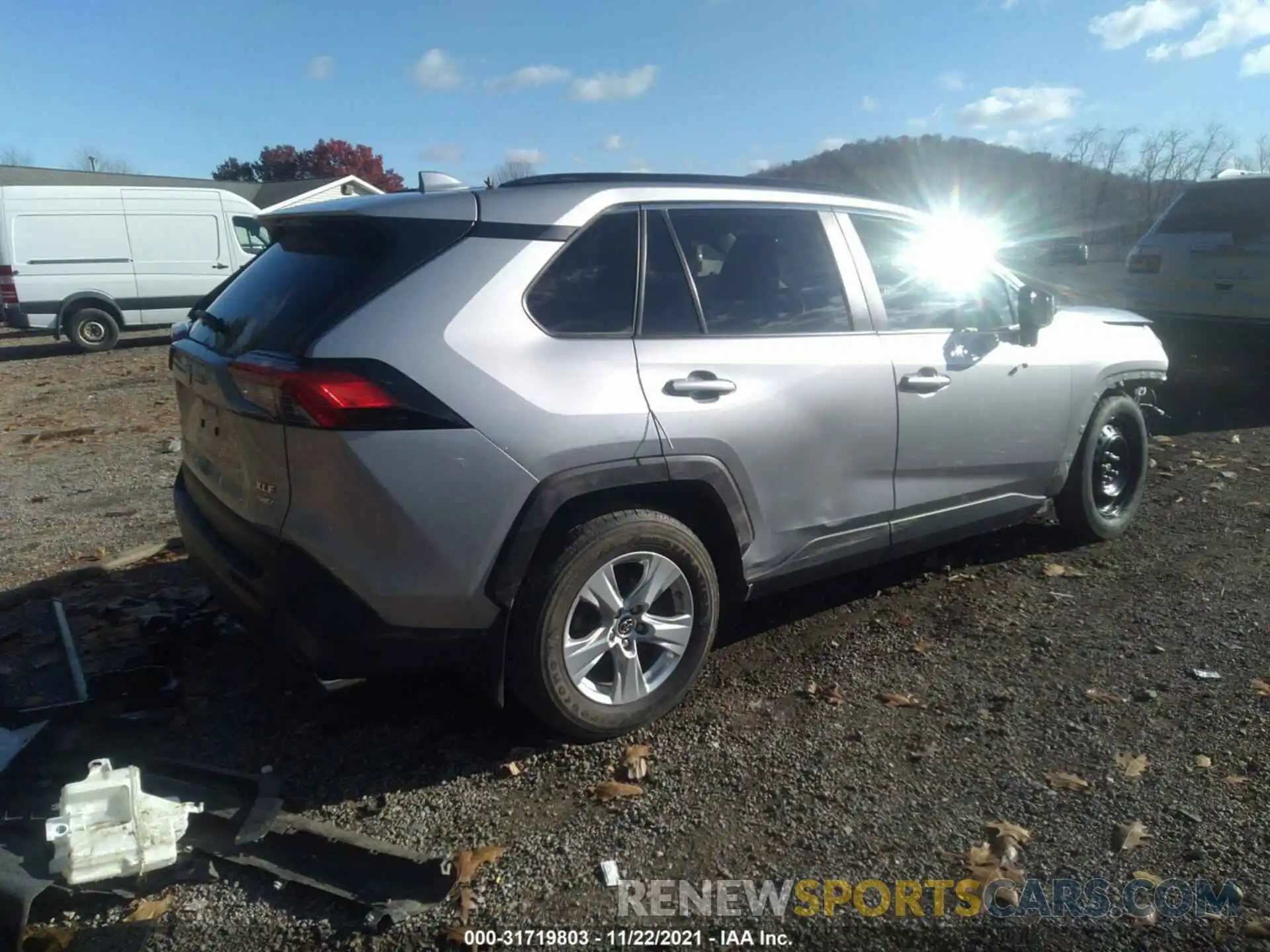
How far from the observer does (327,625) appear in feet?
9.51

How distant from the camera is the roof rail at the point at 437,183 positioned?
3.56 m

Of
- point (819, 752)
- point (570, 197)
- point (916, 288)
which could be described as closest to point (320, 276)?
point (570, 197)

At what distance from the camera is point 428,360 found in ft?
9.45

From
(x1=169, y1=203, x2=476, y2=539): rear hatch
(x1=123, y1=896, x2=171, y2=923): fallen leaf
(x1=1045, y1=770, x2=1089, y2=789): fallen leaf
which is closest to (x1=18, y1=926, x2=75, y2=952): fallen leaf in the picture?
(x1=123, y1=896, x2=171, y2=923): fallen leaf

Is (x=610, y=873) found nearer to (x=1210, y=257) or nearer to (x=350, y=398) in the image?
(x=350, y=398)

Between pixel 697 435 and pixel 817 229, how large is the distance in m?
1.21

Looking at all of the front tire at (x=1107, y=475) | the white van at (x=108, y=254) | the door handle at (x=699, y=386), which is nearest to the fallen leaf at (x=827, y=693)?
the door handle at (x=699, y=386)

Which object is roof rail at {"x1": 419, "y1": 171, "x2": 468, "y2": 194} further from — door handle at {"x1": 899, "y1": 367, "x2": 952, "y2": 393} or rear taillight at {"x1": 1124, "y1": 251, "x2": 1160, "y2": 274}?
rear taillight at {"x1": 1124, "y1": 251, "x2": 1160, "y2": 274}

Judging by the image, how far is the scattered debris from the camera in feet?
8.92

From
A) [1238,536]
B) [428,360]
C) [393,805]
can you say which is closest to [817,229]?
[428,360]

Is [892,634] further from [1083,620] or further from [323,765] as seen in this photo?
[323,765]

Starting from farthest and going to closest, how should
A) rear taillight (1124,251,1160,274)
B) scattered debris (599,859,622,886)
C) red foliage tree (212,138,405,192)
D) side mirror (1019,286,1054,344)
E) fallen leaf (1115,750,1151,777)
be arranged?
1. red foliage tree (212,138,405,192)
2. rear taillight (1124,251,1160,274)
3. side mirror (1019,286,1054,344)
4. fallen leaf (1115,750,1151,777)
5. scattered debris (599,859,622,886)

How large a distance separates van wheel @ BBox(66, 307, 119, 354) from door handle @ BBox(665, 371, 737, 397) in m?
15.7

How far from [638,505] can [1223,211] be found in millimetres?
7953
